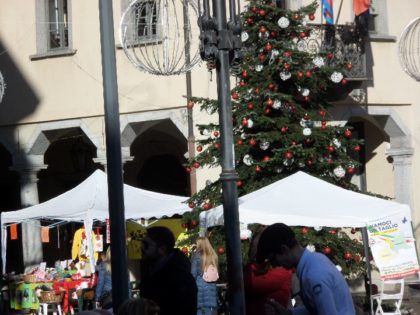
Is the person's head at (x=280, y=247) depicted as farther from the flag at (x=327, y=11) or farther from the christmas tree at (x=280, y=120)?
the flag at (x=327, y=11)

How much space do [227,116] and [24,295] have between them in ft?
38.4

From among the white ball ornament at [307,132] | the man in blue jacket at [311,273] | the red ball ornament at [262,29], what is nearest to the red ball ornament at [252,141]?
the white ball ornament at [307,132]

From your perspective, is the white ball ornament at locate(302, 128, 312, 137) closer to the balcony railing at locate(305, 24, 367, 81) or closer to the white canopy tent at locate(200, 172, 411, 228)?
the white canopy tent at locate(200, 172, 411, 228)

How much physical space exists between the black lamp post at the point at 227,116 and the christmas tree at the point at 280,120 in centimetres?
672

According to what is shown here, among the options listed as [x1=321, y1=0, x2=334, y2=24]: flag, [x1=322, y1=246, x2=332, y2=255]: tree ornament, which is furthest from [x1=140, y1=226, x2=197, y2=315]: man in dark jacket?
[x1=321, y1=0, x2=334, y2=24]: flag

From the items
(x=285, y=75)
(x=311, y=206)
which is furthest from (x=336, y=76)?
(x=311, y=206)

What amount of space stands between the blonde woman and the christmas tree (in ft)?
5.76

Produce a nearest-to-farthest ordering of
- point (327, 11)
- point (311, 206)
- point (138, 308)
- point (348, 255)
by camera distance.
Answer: point (138, 308), point (311, 206), point (348, 255), point (327, 11)

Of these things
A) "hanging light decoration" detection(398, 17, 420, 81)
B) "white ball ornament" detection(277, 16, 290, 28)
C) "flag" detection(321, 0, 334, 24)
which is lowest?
"white ball ornament" detection(277, 16, 290, 28)

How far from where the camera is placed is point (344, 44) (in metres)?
22.1

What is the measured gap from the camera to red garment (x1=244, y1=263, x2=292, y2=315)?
10195mm

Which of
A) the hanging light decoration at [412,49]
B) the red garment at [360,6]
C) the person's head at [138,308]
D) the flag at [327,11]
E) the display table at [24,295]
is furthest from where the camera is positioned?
the hanging light decoration at [412,49]

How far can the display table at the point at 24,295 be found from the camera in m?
20.3

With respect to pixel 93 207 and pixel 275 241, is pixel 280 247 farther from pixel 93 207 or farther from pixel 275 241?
pixel 93 207
